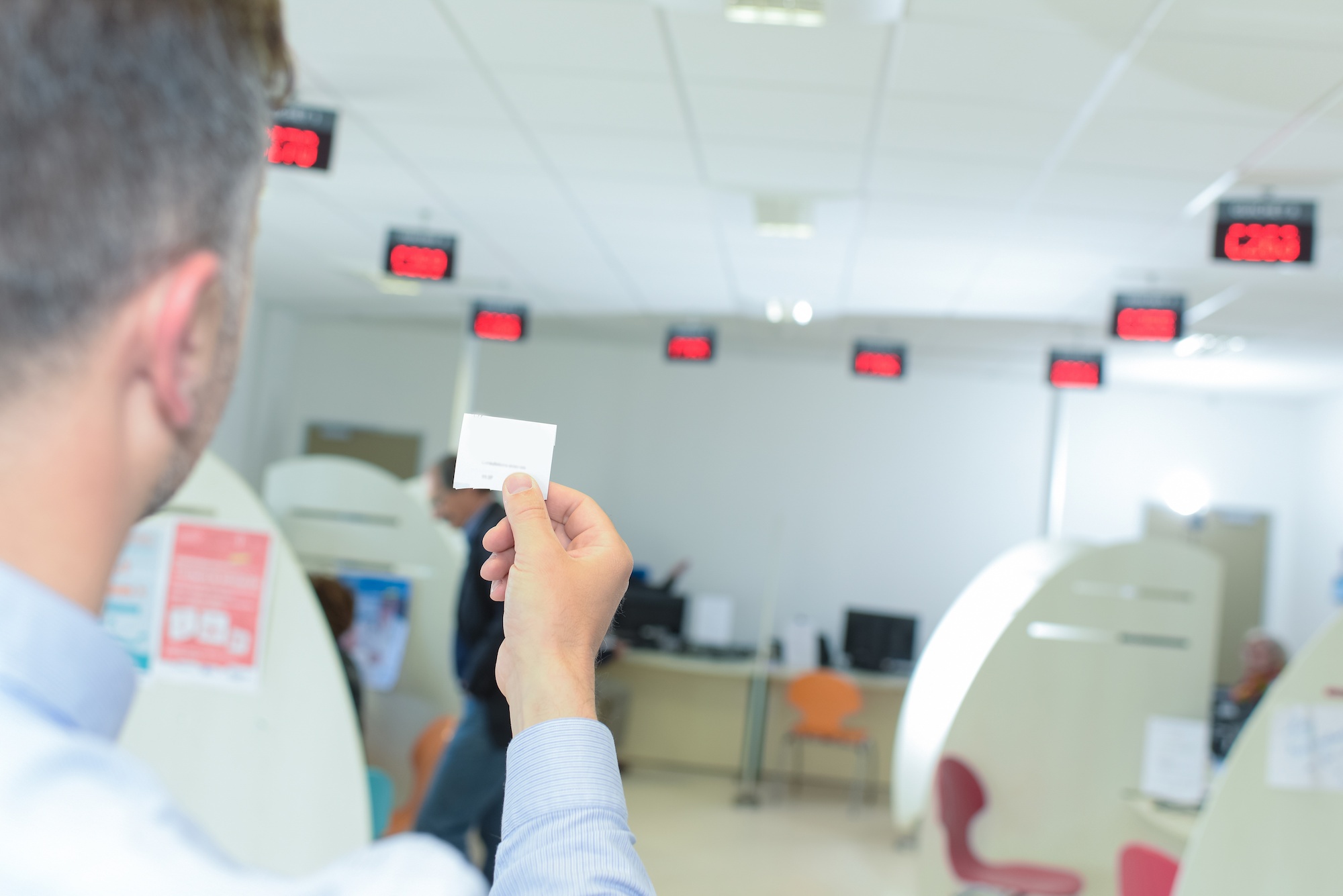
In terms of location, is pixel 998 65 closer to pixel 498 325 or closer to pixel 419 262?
pixel 419 262

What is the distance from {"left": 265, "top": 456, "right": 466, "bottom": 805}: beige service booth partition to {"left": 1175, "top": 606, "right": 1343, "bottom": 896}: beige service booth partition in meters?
3.26

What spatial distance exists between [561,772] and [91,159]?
14.4 inches

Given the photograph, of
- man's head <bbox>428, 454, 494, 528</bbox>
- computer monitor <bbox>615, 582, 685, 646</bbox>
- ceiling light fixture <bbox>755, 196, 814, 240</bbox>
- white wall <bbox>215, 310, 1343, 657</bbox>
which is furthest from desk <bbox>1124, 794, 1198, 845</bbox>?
white wall <bbox>215, 310, 1343, 657</bbox>

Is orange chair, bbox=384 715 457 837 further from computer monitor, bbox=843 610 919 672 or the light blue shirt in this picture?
computer monitor, bbox=843 610 919 672

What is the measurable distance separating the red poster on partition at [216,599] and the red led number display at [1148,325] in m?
5.17

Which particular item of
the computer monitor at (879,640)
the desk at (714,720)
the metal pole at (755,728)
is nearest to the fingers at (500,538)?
the metal pole at (755,728)

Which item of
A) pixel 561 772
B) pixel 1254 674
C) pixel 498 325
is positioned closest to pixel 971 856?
pixel 1254 674

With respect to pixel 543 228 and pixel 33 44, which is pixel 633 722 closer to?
pixel 543 228

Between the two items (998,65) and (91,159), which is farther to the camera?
(998,65)

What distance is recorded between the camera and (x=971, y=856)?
424 cm

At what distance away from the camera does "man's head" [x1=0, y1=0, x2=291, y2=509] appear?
1.53 ft

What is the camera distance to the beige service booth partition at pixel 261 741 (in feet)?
7.78

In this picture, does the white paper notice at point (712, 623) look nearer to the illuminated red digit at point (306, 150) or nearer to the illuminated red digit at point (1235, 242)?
the illuminated red digit at point (1235, 242)

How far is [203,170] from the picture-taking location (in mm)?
516
